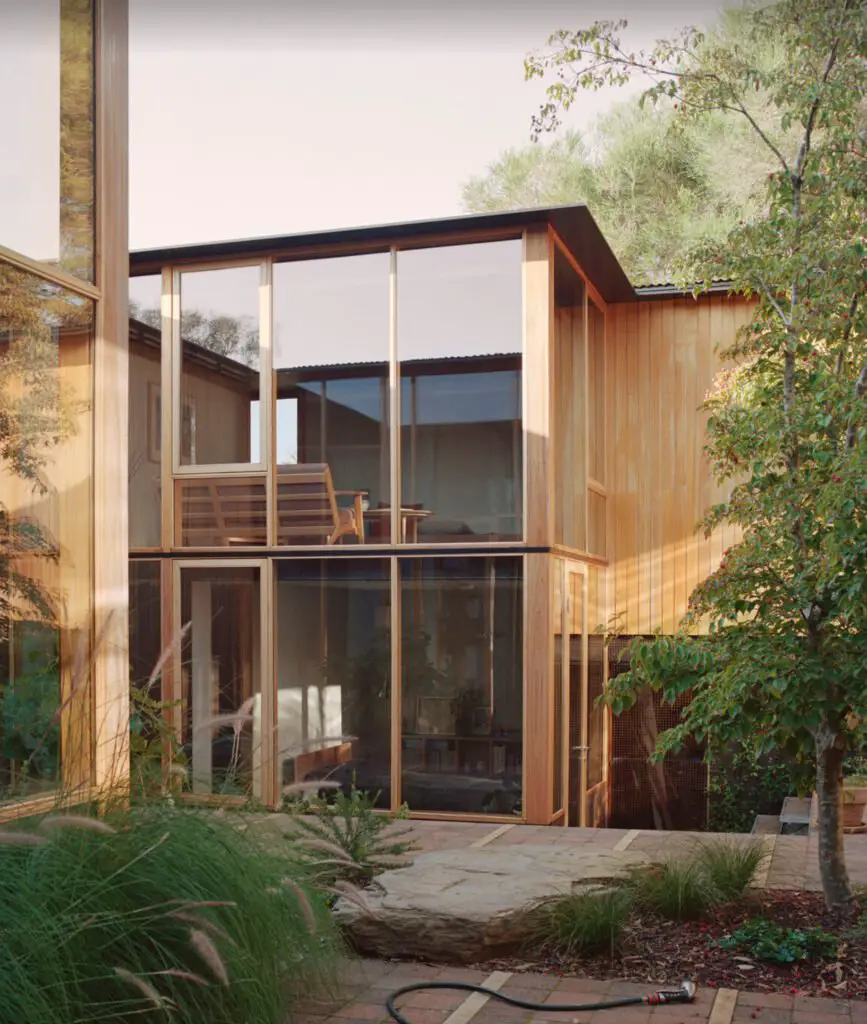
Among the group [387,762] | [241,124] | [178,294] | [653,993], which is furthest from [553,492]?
[241,124]

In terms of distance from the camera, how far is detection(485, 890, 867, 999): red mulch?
4.71 m

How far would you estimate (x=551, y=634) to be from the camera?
9547mm

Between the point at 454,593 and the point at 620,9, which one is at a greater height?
the point at 620,9

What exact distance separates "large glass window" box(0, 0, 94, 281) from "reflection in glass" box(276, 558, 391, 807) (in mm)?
4594

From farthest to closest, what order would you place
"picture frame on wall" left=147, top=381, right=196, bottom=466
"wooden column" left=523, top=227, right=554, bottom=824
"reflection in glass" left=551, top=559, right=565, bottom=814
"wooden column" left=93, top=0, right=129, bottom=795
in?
"picture frame on wall" left=147, top=381, right=196, bottom=466, "reflection in glass" left=551, top=559, right=565, bottom=814, "wooden column" left=523, top=227, right=554, bottom=824, "wooden column" left=93, top=0, right=129, bottom=795

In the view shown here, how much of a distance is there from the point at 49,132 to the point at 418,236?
4.57 m

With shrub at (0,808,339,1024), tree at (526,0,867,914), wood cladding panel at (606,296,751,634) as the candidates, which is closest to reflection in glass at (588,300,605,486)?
wood cladding panel at (606,296,751,634)

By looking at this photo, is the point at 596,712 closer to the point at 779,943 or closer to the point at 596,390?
the point at 596,390

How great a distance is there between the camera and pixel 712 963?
4.92 metres

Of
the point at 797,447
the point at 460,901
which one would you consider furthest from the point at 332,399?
the point at 460,901

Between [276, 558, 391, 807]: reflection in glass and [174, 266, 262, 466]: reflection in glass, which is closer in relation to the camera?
[276, 558, 391, 807]: reflection in glass

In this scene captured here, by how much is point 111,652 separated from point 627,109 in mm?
20137

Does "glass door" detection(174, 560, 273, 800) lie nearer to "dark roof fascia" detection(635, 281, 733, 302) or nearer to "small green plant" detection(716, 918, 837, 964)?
"dark roof fascia" detection(635, 281, 733, 302)

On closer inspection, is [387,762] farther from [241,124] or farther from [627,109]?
[241,124]
